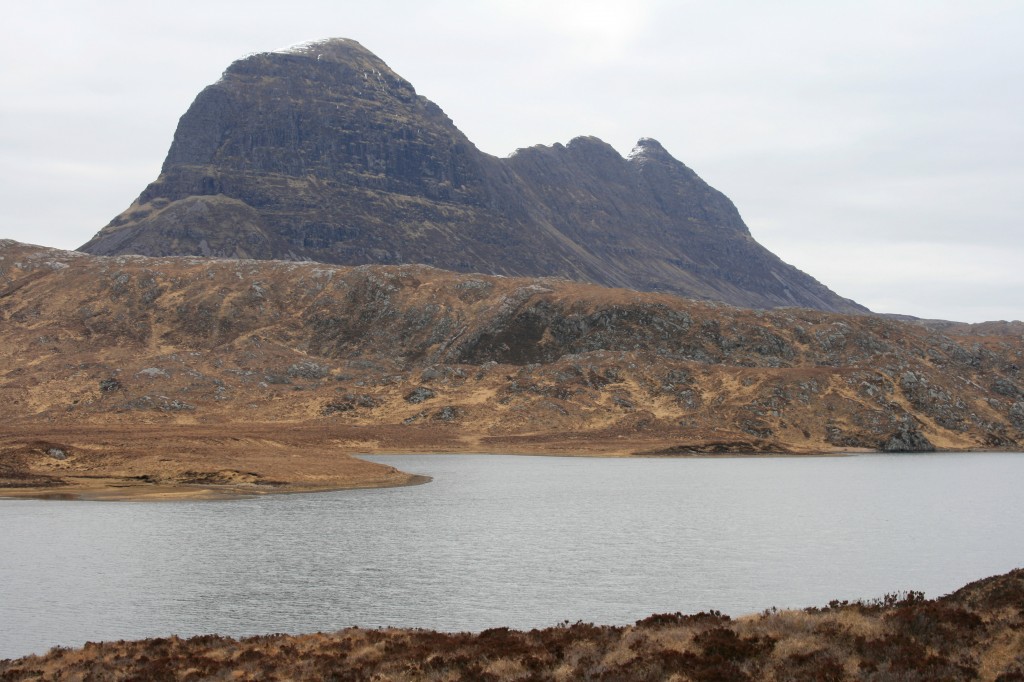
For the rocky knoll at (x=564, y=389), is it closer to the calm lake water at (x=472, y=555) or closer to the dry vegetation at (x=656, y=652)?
the calm lake water at (x=472, y=555)

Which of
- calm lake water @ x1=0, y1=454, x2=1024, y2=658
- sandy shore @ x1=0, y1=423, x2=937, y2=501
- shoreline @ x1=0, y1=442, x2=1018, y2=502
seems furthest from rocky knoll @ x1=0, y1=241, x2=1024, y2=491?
calm lake water @ x1=0, y1=454, x2=1024, y2=658

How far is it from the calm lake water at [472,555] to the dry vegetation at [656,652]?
485 cm

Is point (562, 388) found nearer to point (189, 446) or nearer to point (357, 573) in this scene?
point (189, 446)

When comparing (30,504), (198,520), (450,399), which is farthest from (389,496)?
(450,399)

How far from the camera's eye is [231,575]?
1788 inches

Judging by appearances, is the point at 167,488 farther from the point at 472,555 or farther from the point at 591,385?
the point at 591,385

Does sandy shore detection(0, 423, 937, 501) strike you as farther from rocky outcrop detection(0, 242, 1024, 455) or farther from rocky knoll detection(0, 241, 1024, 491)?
rocky outcrop detection(0, 242, 1024, 455)

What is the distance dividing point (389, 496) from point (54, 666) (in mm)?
51193

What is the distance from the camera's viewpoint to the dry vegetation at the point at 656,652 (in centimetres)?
2445

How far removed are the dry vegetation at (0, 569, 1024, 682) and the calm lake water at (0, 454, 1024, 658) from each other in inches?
191

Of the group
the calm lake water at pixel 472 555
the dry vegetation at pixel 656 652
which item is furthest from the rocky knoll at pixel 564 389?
the dry vegetation at pixel 656 652

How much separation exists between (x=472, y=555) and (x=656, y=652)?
79.8 feet

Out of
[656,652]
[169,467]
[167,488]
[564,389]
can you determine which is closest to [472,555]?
[656,652]

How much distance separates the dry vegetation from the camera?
24453 mm
